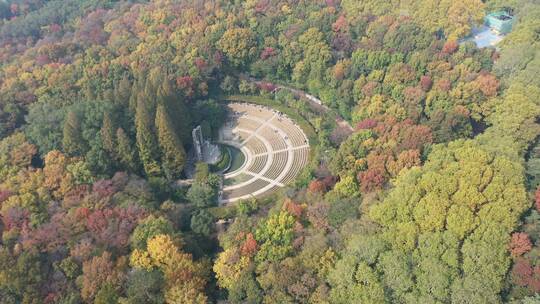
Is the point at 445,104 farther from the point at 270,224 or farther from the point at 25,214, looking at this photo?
the point at 25,214

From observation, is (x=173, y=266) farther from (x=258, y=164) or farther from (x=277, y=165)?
(x=277, y=165)

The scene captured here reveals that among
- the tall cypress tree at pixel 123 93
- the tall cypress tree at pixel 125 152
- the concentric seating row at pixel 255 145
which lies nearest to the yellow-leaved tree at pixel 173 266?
the tall cypress tree at pixel 125 152

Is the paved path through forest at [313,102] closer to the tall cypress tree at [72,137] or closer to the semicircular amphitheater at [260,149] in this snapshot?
the semicircular amphitheater at [260,149]

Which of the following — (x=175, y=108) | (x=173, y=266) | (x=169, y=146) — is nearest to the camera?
(x=173, y=266)

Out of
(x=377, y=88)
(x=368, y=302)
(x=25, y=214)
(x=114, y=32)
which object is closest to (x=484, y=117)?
(x=377, y=88)

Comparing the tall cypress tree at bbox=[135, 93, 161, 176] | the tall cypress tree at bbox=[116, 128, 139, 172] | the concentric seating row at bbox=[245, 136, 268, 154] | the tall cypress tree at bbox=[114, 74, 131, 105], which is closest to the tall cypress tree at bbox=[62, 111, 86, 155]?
the tall cypress tree at bbox=[116, 128, 139, 172]

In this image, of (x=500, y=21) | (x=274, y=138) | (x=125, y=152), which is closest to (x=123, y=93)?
(x=125, y=152)
